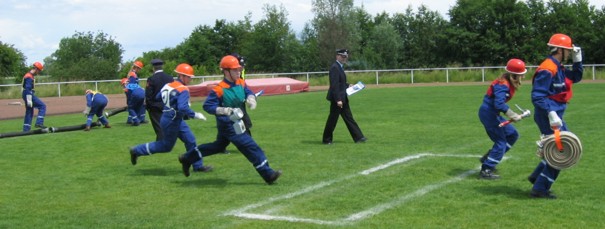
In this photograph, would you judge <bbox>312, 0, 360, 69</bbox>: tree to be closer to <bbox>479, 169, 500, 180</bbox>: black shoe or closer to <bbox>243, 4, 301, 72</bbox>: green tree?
<bbox>243, 4, 301, 72</bbox>: green tree

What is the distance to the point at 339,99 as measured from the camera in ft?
41.8

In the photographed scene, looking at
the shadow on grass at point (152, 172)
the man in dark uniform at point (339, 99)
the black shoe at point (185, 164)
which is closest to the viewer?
the black shoe at point (185, 164)

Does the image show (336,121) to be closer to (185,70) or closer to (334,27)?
(185,70)

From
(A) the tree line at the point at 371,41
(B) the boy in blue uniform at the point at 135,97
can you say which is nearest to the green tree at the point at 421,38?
(A) the tree line at the point at 371,41

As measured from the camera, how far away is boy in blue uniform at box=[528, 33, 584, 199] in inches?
290

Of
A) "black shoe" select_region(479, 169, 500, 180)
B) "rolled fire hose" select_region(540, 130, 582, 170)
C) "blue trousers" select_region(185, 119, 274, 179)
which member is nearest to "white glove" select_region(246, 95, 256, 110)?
"blue trousers" select_region(185, 119, 274, 179)

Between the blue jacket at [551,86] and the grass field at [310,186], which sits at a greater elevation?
the blue jacket at [551,86]

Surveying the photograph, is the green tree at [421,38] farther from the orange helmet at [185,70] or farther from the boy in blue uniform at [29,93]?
the orange helmet at [185,70]

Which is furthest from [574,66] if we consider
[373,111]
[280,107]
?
[280,107]

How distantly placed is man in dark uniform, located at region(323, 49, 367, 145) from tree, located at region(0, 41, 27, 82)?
67322 millimetres

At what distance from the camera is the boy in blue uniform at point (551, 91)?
24.2ft

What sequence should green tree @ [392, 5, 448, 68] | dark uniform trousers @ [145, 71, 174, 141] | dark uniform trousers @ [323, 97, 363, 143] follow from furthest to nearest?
green tree @ [392, 5, 448, 68] < dark uniform trousers @ [323, 97, 363, 143] < dark uniform trousers @ [145, 71, 174, 141]

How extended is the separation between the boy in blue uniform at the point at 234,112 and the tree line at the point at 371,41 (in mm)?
56041

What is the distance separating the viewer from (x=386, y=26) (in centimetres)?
7912
